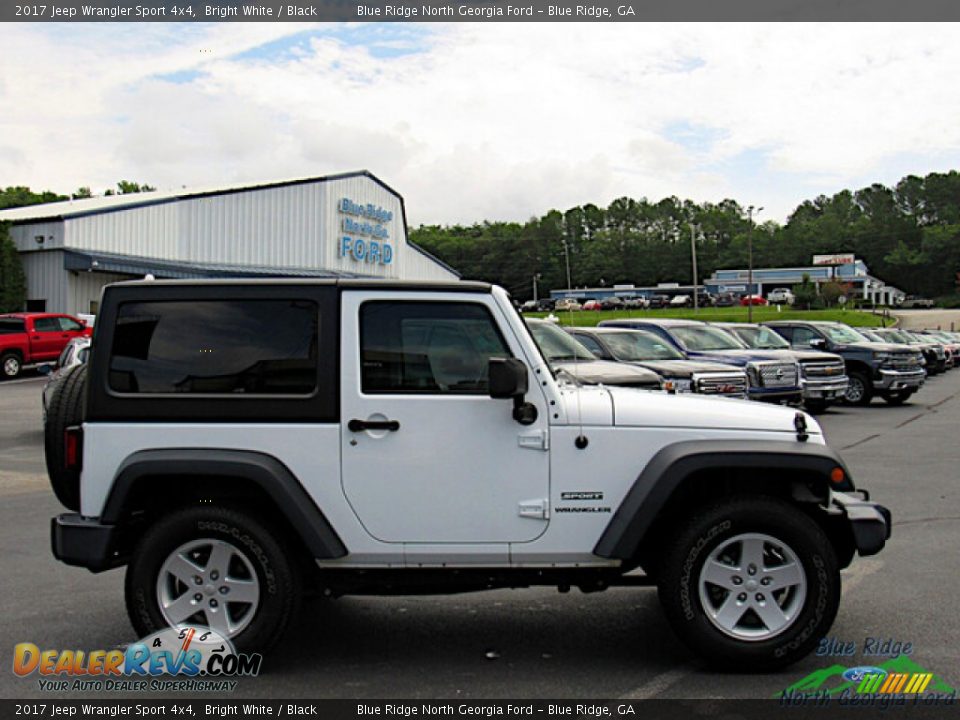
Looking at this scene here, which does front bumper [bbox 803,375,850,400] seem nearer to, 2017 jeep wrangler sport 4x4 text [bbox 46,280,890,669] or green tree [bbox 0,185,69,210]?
2017 jeep wrangler sport 4x4 text [bbox 46,280,890,669]

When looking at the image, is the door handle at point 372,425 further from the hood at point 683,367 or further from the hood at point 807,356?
the hood at point 807,356

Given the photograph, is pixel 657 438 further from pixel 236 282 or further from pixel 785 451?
pixel 236 282

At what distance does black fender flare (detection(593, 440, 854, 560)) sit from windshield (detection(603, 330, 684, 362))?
10.5 meters

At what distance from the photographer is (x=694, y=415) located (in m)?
5.05

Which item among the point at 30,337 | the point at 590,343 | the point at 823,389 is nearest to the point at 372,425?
the point at 590,343

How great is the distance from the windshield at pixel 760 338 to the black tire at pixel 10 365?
1954 cm

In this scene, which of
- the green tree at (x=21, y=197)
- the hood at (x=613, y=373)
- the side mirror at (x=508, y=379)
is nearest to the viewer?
the side mirror at (x=508, y=379)

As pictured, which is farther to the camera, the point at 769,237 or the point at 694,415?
the point at 769,237

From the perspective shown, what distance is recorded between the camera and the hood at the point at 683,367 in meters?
14.7

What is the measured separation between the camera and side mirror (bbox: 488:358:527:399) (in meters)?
4.82

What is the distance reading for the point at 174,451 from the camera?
16.4 ft

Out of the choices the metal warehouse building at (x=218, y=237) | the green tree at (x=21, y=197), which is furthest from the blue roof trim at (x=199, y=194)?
the green tree at (x=21, y=197)

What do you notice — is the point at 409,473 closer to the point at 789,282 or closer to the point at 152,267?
the point at 152,267

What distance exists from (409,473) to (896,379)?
18.4 metres
